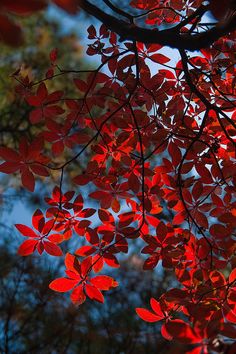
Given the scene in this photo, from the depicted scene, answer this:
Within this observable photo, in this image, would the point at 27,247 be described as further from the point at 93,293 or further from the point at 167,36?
the point at 167,36

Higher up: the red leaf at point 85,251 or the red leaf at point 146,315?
the red leaf at point 85,251

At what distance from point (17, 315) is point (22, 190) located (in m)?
0.92

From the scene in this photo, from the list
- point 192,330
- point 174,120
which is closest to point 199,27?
point 174,120

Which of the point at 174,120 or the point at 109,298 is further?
the point at 109,298

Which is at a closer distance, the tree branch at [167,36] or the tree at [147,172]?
the tree branch at [167,36]

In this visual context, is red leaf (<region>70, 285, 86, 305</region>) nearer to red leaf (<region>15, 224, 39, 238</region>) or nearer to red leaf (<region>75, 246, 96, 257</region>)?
red leaf (<region>75, 246, 96, 257</region>)

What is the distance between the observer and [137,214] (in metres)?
1.46

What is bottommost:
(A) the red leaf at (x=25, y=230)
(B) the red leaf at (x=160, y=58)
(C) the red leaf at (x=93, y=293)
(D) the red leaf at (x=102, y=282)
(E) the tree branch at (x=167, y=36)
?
(C) the red leaf at (x=93, y=293)

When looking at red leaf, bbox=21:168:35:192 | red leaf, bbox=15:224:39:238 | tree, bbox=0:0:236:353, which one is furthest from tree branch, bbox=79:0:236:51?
red leaf, bbox=15:224:39:238

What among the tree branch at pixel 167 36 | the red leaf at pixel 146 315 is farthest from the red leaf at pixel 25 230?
the tree branch at pixel 167 36

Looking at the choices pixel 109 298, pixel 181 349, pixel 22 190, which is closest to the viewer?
pixel 181 349

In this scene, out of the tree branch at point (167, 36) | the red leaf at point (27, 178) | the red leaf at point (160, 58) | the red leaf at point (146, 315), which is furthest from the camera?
the red leaf at point (160, 58)

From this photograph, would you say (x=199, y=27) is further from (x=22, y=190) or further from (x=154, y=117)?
(x=22, y=190)

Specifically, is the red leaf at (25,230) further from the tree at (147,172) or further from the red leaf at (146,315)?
the red leaf at (146,315)
